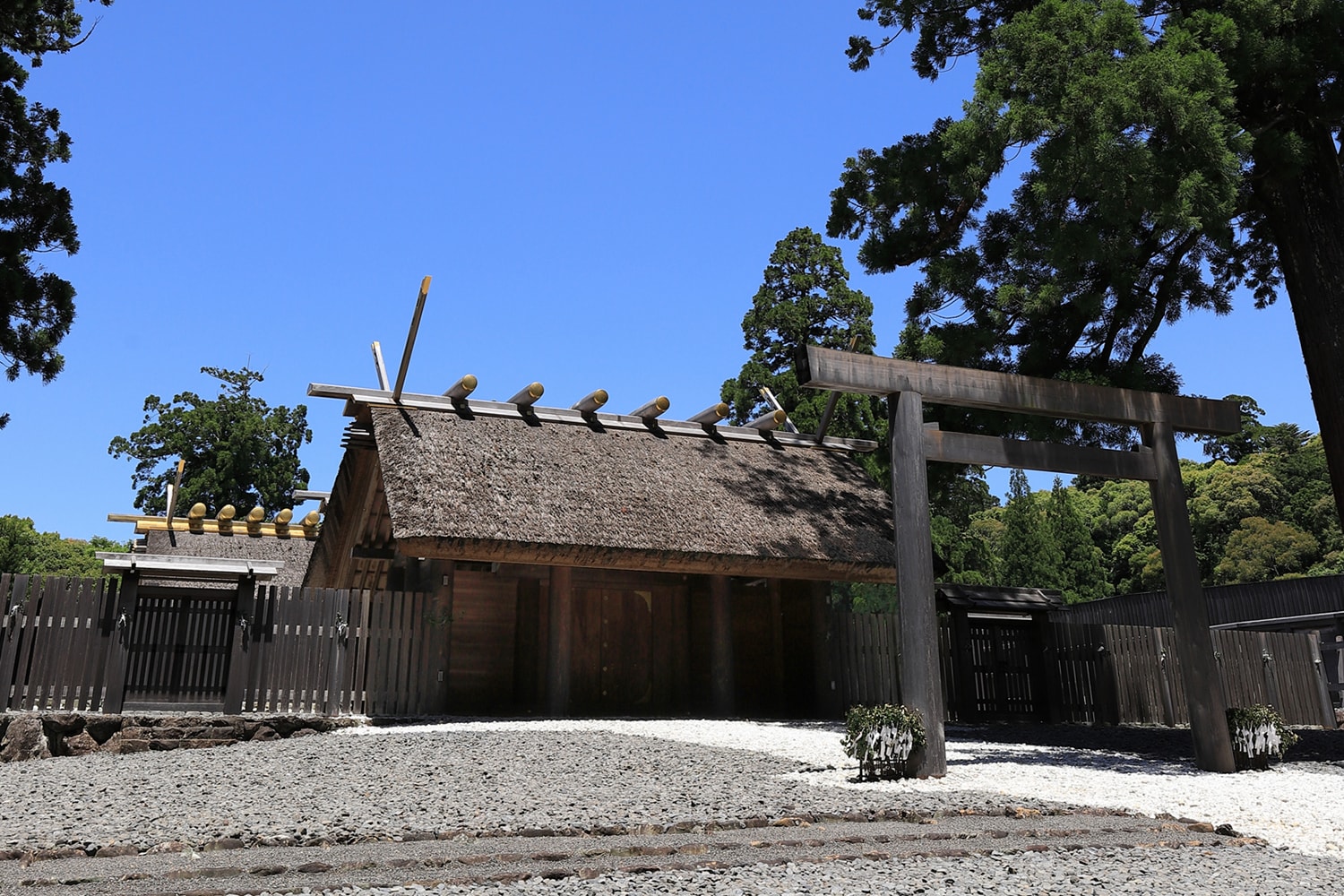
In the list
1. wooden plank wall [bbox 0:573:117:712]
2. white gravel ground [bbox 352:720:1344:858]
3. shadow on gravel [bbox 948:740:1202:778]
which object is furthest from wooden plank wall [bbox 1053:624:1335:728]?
wooden plank wall [bbox 0:573:117:712]

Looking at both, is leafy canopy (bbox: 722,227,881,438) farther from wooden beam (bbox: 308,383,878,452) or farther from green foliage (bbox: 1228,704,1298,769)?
green foliage (bbox: 1228,704,1298,769)

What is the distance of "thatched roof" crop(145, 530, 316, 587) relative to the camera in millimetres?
19188

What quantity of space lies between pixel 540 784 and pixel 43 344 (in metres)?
10.9

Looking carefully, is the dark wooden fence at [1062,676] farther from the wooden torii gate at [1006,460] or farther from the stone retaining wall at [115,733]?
the stone retaining wall at [115,733]

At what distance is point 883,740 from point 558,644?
6207mm

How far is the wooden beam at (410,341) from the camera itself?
1260cm

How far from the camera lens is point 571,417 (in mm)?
15289

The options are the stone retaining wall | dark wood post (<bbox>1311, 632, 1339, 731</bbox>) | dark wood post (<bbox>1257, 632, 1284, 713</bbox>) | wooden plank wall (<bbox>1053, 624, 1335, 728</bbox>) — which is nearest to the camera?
the stone retaining wall

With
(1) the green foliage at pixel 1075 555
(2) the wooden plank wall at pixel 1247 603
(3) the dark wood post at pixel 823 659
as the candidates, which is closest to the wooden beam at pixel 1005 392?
(3) the dark wood post at pixel 823 659

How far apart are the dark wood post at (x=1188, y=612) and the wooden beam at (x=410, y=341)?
27.3ft

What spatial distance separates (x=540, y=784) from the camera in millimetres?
6195

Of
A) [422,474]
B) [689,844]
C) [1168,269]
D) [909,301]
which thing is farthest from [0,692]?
[1168,269]

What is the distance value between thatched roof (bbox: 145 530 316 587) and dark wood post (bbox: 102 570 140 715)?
7.81m

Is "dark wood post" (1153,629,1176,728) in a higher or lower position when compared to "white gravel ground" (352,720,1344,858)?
higher
